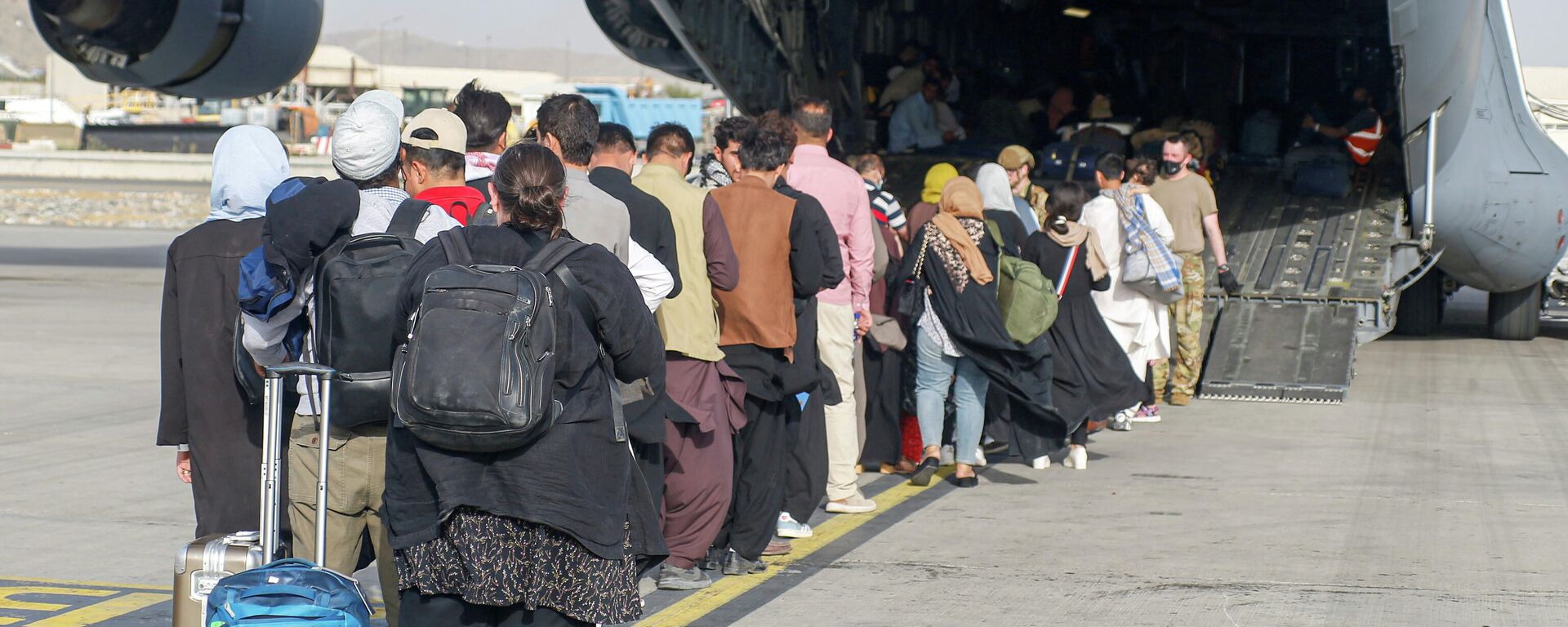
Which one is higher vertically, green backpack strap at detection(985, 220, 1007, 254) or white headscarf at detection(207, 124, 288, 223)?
white headscarf at detection(207, 124, 288, 223)

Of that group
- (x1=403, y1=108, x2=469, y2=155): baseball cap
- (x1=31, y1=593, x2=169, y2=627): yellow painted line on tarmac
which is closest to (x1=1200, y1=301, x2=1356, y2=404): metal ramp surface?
(x1=31, y1=593, x2=169, y2=627): yellow painted line on tarmac

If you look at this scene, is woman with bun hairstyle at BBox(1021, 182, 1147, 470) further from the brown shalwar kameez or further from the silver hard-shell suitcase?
the silver hard-shell suitcase

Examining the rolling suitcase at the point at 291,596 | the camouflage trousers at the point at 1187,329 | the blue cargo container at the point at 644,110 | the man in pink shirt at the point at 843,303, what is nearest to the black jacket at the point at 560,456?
the rolling suitcase at the point at 291,596

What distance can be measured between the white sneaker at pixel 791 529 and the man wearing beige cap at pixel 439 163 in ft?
A: 8.24

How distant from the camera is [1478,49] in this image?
493 inches

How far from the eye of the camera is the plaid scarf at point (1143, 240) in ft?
29.5

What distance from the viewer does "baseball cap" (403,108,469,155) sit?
432 centimetres

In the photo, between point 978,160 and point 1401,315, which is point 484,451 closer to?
point 978,160

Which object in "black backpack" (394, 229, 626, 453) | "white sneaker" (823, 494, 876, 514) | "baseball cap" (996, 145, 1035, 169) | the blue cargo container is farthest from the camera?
the blue cargo container

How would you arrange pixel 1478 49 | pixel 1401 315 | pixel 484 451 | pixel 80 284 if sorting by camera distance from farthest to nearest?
pixel 80 284
pixel 1401 315
pixel 1478 49
pixel 484 451

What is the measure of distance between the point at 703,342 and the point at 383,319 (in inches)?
72.8

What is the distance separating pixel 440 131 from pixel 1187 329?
23.2 ft

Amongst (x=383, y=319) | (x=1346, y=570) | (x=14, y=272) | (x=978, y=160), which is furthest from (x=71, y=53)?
(x=14, y=272)

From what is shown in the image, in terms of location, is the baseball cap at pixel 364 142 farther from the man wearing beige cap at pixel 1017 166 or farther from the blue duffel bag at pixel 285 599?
the man wearing beige cap at pixel 1017 166
